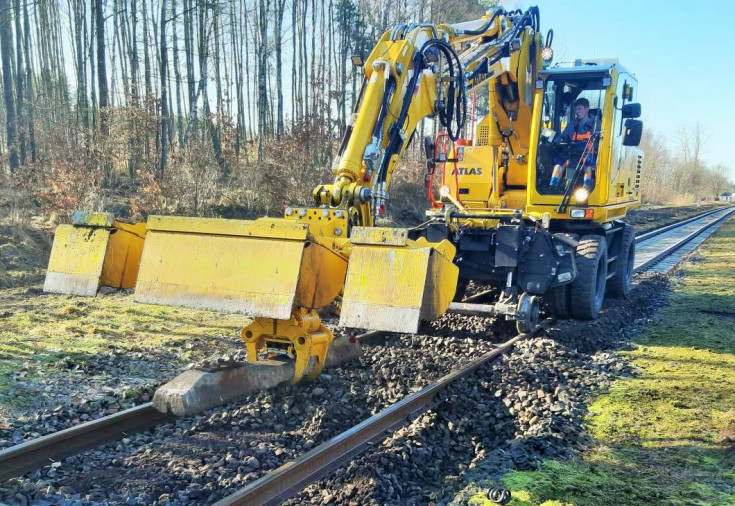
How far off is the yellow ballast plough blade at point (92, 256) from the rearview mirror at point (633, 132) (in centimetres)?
705

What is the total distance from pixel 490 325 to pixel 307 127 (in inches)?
461

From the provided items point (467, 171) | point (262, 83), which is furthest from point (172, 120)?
point (467, 171)

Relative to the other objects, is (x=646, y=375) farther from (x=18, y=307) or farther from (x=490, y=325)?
(x=18, y=307)

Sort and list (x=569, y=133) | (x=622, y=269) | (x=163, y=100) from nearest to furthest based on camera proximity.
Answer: (x=569, y=133), (x=622, y=269), (x=163, y=100)

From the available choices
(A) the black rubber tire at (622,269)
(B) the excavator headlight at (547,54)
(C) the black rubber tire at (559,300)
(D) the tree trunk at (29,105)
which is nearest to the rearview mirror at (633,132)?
(B) the excavator headlight at (547,54)

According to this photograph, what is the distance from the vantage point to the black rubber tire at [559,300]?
8164 mm

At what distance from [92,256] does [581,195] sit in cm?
630

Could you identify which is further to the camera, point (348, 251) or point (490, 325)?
point (490, 325)

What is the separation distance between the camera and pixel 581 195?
8.16m

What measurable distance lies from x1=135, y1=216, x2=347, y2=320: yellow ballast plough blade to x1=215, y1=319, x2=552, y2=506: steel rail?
0.96 metres

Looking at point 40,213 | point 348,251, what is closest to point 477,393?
point 348,251

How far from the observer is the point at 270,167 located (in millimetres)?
17172

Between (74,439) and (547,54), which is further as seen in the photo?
(547,54)

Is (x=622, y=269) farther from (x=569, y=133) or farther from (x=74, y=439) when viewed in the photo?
(x=74, y=439)
